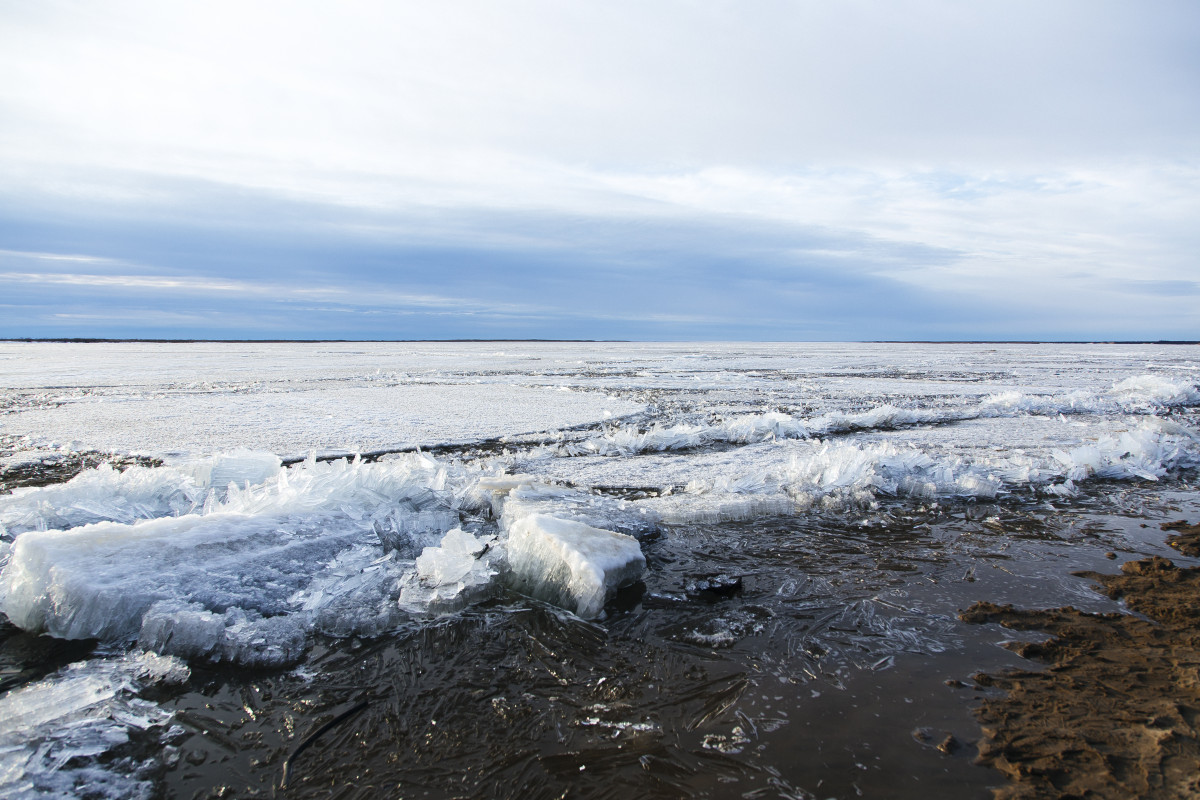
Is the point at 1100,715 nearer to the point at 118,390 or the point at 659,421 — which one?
the point at 659,421

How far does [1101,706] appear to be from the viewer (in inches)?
87.4

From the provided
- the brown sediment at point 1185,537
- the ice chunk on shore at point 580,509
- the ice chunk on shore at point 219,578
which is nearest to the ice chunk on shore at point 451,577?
the ice chunk on shore at point 219,578

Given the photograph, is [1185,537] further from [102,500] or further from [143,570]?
[102,500]

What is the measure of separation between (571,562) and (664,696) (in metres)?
1.03

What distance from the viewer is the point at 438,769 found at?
203 centimetres

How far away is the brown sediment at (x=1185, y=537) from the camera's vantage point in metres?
3.88

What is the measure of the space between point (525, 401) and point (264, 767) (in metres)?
9.56

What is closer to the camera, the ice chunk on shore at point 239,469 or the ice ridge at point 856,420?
the ice chunk on shore at point 239,469

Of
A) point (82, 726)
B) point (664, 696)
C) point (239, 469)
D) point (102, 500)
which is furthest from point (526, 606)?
point (102, 500)

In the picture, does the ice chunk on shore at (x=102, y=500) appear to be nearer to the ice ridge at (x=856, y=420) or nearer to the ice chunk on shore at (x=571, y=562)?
the ice chunk on shore at (x=571, y=562)

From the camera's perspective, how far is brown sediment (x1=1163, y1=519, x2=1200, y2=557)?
388 cm

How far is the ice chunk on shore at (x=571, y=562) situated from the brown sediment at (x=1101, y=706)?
5.59ft

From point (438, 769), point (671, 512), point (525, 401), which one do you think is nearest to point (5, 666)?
point (438, 769)

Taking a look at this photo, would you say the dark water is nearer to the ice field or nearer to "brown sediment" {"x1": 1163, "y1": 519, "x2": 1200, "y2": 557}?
the ice field
